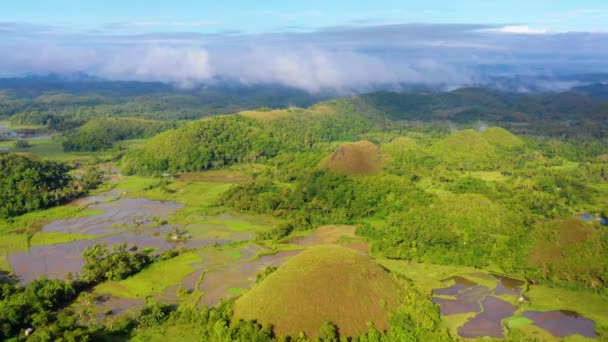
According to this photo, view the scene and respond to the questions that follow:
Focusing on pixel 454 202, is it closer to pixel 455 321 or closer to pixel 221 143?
pixel 455 321

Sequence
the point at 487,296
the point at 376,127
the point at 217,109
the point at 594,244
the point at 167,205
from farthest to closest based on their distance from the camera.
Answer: the point at 217,109 → the point at 376,127 → the point at 167,205 → the point at 594,244 → the point at 487,296

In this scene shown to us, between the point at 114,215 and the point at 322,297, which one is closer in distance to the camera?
the point at 322,297

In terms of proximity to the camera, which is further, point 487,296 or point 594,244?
point 594,244

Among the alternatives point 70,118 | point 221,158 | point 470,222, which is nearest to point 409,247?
point 470,222

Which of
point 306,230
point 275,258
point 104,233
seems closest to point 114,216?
point 104,233

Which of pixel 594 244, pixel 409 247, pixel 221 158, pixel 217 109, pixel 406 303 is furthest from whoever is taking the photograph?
pixel 217 109

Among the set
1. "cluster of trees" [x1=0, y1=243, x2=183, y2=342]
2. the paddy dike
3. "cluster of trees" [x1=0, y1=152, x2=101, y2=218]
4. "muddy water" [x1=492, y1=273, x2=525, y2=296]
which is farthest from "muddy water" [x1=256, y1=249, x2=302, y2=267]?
"cluster of trees" [x1=0, y1=152, x2=101, y2=218]

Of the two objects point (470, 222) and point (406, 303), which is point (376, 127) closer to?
point (470, 222)
